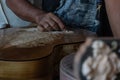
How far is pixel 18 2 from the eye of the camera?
1.10m

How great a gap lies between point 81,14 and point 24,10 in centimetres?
22

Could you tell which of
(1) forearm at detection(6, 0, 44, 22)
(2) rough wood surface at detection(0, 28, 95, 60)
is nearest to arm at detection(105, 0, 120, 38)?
(2) rough wood surface at detection(0, 28, 95, 60)

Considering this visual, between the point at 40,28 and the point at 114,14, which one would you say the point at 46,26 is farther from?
the point at 114,14

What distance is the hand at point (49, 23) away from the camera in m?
0.95

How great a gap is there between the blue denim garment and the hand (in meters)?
0.07

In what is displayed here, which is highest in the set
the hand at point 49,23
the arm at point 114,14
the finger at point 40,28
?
the arm at point 114,14

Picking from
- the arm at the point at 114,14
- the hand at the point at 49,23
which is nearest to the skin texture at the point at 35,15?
the hand at the point at 49,23

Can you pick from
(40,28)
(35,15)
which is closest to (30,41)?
(40,28)

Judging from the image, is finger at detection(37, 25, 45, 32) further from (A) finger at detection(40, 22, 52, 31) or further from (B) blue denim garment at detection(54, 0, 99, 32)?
(B) blue denim garment at detection(54, 0, 99, 32)

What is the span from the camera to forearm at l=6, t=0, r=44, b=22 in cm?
106

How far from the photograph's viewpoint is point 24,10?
1088 mm

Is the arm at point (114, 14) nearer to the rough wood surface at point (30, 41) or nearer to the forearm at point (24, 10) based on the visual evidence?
the rough wood surface at point (30, 41)

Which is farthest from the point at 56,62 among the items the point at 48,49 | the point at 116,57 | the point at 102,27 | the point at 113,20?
the point at 116,57

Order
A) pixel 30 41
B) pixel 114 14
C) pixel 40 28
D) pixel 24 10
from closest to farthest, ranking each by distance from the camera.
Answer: pixel 114 14, pixel 30 41, pixel 40 28, pixel 24 10
